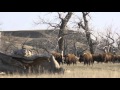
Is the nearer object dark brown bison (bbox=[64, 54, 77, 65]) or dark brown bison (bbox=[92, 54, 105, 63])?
dark brown bison (bbox=[64, 54, 77, 65])

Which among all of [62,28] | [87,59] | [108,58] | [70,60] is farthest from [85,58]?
[62,28]

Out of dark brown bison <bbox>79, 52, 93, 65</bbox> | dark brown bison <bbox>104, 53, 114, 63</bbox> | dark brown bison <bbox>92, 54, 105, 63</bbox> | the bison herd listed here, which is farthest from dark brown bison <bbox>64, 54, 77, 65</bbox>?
dark brown bison <bbox>104, 53, 114, 63</bbox>

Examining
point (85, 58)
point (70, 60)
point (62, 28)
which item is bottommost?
point (70, 60)

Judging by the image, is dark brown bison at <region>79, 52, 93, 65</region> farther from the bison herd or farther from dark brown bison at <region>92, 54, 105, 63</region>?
dark brown bison at <region>92, 54, 105, 63</region>

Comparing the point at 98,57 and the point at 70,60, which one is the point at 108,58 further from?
the point at 70,60

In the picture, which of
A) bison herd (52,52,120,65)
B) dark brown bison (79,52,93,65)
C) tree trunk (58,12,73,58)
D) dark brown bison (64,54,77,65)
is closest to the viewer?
dark brown bison (64,54,77,65)

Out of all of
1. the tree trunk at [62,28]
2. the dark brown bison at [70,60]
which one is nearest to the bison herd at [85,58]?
the dark brown bison at [70,60]

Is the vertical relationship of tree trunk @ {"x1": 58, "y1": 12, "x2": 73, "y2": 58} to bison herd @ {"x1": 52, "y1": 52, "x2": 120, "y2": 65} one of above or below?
above

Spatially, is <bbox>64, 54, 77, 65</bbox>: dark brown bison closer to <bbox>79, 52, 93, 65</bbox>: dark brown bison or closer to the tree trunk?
<bbox>79, 52, 93, 65</bbox>: dark brown bison

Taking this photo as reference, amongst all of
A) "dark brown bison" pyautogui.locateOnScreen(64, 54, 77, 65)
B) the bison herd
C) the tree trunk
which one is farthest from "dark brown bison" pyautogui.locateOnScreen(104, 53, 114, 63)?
"dark brown bison" pyautogui.locateOnScreen(64, 54, 77, 65)

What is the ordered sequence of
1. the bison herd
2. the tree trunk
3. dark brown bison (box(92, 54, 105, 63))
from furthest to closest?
1. the tree trunk
2. dark brown bison (box(92, 54, 105, 63))
3. the bison herd
